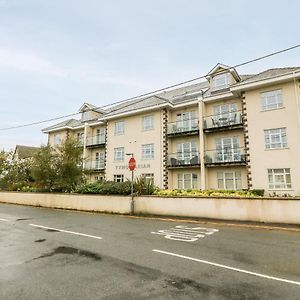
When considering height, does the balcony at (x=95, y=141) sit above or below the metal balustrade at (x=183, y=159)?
above

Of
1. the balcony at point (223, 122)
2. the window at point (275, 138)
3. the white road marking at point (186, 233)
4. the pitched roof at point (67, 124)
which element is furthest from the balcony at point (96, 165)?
the white road marking at point (186, 233)

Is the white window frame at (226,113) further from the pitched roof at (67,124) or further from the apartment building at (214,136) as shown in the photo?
the pitched roof at (67,124)

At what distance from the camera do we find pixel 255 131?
19.7m

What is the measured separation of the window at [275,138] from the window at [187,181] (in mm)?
7083

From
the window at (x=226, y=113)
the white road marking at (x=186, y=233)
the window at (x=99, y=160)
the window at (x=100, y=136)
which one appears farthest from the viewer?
the window at (x=100, y=136)

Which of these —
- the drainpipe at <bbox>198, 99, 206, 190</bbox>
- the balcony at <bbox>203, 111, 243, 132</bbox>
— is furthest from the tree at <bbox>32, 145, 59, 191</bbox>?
the balcony at <bbox>203, 111, 243, 132</bbox>

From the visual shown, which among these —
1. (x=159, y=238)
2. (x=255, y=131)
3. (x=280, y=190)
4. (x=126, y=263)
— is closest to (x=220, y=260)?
(x=126, y=263)

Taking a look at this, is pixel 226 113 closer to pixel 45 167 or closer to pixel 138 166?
pixel 138 166

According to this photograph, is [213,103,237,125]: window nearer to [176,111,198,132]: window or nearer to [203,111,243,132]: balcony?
[203,111,243,132]: balcony

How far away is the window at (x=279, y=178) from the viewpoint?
1800cm

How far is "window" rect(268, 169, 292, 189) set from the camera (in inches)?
709

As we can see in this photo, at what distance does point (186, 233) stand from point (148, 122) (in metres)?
18.0

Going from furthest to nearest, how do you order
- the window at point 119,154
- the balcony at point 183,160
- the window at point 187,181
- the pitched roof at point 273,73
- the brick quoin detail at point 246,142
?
the window at point 119,154 → the window at point 187,181 → the balcony at point 183,160 → the brick quoin detail at point 246,142 → the pitched roof at point 273,73

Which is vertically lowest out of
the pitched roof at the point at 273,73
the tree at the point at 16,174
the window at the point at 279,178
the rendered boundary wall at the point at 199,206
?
the rendered boundary wall at the point at 199,206
